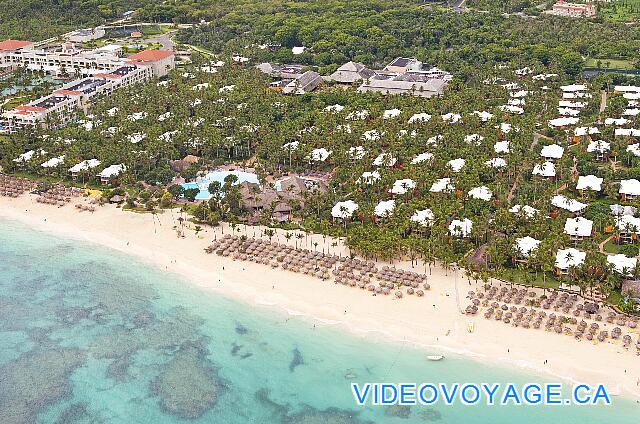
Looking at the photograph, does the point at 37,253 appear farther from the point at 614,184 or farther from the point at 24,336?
the point at 614,184

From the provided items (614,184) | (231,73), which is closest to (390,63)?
(231,73)

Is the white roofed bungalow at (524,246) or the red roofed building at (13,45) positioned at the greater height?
the red roofed building at (13,45)

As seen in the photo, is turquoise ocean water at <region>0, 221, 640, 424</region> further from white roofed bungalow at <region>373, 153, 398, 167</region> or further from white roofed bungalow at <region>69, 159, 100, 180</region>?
white roofed bungalow at <region>373, 153, 398, 167</region>

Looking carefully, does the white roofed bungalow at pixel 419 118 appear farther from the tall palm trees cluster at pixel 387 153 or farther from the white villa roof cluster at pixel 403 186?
the white villa roof cluster at pixel 403 186

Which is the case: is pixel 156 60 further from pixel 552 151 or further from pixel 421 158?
pixel 552 151

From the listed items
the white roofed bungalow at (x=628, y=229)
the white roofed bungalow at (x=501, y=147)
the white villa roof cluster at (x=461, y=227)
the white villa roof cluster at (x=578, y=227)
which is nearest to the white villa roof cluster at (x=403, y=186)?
the white villa roof cluster at (x=461, y=227)

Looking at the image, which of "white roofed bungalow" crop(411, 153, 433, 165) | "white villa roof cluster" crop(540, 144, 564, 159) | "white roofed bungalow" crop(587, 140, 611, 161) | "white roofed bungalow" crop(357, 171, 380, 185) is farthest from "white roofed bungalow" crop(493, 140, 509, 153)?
"white roofed bungalow" crop(357, 171, 380, 185)

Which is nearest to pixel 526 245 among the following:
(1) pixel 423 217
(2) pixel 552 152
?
(1) pixel 423 217
